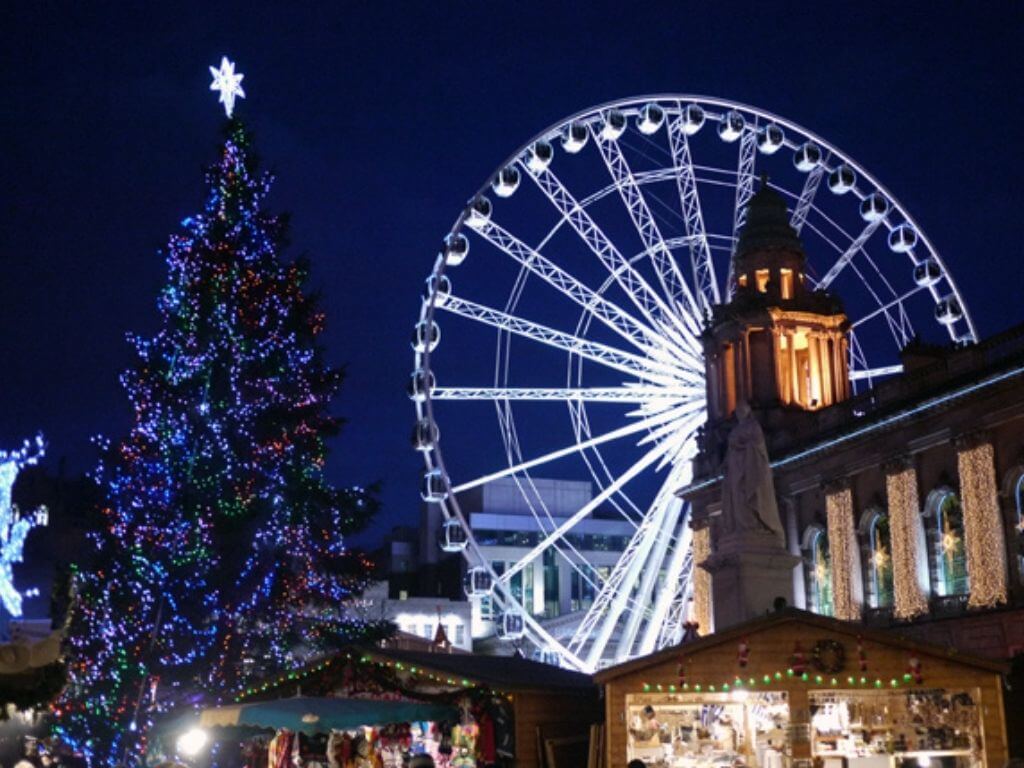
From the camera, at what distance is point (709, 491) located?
5016cm

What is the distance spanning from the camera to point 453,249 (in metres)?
46.3

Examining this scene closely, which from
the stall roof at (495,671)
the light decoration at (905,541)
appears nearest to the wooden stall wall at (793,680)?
the stall roof at (495,671)

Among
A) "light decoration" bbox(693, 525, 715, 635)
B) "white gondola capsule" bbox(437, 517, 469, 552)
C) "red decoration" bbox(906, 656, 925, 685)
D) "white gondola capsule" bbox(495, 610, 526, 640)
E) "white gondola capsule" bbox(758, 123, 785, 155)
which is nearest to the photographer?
"red decoration" bbox(906, 656, 925, 685)

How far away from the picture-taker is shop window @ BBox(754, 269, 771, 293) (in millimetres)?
50000

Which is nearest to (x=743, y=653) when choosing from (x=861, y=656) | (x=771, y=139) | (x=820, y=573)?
(x=861, y=656)

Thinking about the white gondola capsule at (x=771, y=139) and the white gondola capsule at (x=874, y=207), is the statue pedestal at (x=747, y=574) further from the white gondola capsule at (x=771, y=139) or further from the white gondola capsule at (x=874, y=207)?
the white gondola capsule at (x=874, y=207)

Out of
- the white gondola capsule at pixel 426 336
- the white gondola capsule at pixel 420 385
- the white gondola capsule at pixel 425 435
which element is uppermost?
the white gondola capsule at pixel 426 336

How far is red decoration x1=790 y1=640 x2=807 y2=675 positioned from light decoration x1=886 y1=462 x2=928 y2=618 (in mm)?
18560

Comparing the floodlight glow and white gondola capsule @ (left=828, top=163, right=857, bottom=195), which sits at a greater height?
white gondola capsule @ (left=828, top=163, right=857, bottom=195)

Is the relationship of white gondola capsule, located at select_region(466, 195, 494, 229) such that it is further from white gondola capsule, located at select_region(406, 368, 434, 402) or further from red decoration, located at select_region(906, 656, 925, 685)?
red decoration, located at select_region(906, 656, 925, 685)

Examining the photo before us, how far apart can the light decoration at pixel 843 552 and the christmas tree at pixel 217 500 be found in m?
17.4

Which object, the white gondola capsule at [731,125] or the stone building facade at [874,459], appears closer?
the stone building facade at [874,459]

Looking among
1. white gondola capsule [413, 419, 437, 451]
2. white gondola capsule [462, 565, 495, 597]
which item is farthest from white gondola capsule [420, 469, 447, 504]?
white gondola capsule [462, 565, 495, 597]

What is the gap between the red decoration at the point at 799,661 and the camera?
22.0m
